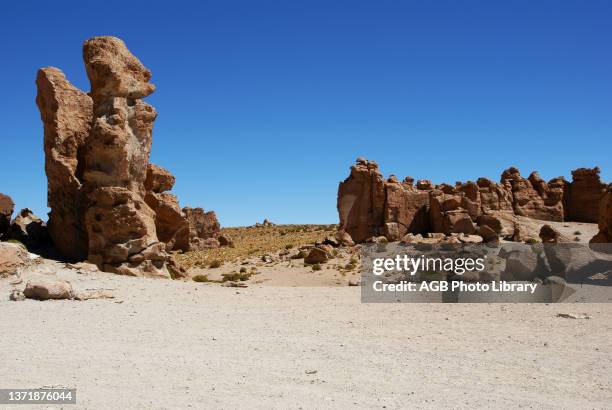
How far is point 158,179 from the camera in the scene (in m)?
28.0

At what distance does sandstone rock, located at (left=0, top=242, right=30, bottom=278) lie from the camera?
567 inches

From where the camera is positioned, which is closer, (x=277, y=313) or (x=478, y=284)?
(x=277, y=313)

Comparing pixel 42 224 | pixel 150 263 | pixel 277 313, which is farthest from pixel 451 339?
pixel 42 224

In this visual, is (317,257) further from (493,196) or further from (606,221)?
(493,196)

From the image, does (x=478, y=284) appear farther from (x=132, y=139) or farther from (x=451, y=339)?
(x=132, y=139)

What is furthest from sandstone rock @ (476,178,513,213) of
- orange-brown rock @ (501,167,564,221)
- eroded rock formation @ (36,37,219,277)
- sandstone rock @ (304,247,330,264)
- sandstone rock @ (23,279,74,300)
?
sandstone rock @ (23,279,74,300)

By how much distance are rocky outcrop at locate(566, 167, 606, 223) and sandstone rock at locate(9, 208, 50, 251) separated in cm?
3890


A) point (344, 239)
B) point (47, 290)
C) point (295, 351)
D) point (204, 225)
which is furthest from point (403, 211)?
point (295, 351)

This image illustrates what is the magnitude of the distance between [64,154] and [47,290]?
7.55m

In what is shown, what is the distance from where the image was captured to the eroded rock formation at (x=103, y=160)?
57.4ft

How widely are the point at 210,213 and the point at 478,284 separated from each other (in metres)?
28.1

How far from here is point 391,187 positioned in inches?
1346

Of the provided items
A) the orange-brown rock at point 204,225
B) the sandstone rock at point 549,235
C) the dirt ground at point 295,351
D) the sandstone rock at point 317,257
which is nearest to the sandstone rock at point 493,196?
the sandstone rock at point 549,235

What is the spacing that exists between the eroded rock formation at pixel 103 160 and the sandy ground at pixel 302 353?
10.2 feet
